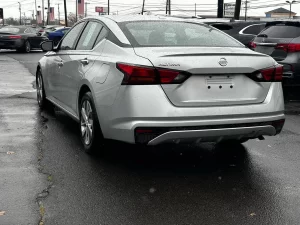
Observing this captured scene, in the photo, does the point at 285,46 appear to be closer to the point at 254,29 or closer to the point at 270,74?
the point at 270,74

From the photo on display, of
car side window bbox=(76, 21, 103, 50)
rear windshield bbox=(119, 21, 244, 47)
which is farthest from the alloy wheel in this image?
rear windshield bbox=(119, 21, 244, 47)

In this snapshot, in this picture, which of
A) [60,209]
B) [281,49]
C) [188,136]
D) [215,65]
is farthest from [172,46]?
[281,49]

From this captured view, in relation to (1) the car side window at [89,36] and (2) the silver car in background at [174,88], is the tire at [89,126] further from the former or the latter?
(1) the car side window at [89,36]

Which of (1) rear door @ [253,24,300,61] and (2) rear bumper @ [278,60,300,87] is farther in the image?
(1) rear door @ [253,24,300,61]

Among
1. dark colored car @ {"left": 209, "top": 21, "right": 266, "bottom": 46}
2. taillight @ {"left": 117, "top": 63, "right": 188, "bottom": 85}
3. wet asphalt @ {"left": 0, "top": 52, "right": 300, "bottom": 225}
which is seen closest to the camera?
wet asphalt @ {"left": 0, "top": 52, "right": 300, "bottom": 225}

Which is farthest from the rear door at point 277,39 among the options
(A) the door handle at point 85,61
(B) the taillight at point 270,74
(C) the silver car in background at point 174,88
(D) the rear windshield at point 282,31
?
(A) the door handle at point 85,61

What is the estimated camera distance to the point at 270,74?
444 centimetres

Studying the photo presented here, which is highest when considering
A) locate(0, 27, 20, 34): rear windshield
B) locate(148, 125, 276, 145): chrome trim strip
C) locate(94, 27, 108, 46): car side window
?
locate(94, 27, 108, 46): car side window

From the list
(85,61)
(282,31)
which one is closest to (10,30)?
(282,31)

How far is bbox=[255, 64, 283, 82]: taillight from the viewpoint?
4355 mm

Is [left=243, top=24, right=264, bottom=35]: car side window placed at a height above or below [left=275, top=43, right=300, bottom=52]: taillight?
above

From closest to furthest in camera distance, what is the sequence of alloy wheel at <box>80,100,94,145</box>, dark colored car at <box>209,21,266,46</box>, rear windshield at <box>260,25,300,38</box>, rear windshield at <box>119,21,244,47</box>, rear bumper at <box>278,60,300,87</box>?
1. rear windshield at <box>119,21,244,47</box>
2. alloy wheel at <box>80,100,94,145</box>
3. rear bumper at <box>278,60,300,87</box>
4. rear windshield at <box>260,25,300,38</box>
5. dark colored car at <box>209,21,266,46</box>

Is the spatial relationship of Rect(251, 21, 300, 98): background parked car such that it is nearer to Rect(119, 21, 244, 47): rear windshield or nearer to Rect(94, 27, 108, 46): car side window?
Rect(119, 21, 244, 47): rear windshield

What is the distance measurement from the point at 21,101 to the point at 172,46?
4912mm
